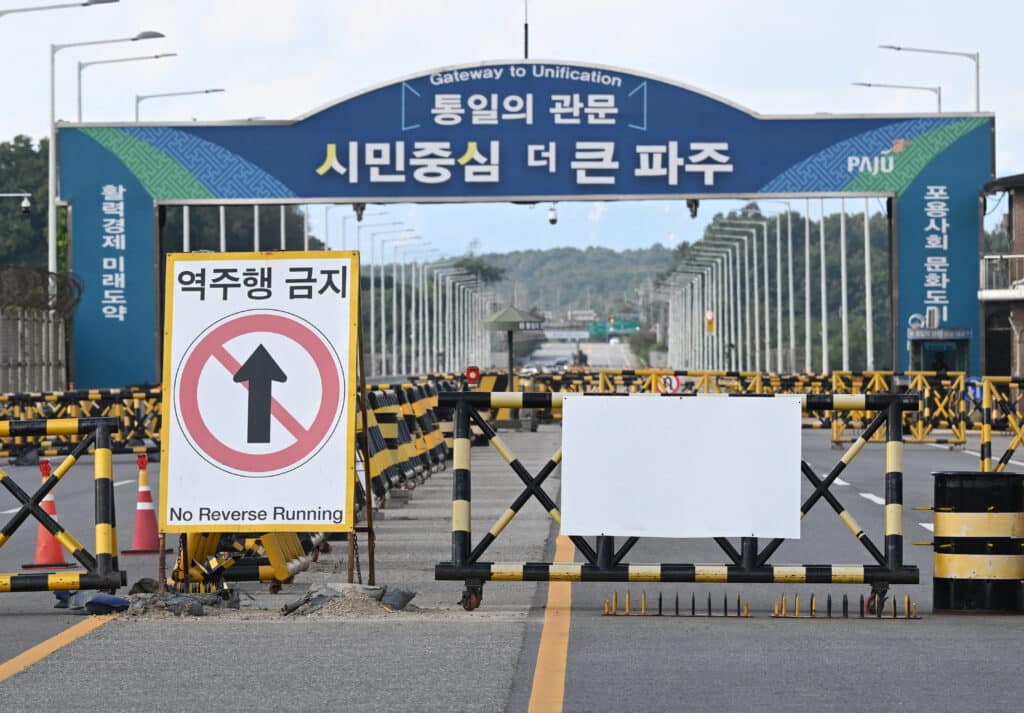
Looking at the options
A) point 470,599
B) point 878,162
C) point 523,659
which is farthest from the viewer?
point 878,162

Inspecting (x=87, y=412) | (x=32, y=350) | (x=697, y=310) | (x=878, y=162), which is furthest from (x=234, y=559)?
(x=697, y=310)

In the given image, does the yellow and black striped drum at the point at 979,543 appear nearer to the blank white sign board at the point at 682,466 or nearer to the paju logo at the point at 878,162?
the blank white sign board at the point at 682,466

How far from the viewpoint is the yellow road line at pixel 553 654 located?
7695 millimetres

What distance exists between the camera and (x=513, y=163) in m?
38.2

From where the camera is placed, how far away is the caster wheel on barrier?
34.7 ft

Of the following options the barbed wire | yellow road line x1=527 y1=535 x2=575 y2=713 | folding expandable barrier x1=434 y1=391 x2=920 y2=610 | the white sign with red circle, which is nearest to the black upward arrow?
the white sign with red circle

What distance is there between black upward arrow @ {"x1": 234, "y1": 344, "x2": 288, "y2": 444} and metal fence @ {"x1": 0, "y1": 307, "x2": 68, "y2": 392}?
27433 mm

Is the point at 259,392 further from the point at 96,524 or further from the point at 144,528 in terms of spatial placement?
the point at 144,528

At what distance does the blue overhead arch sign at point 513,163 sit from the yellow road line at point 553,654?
26.7 metres

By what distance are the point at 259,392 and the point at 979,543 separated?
4170 millimetres

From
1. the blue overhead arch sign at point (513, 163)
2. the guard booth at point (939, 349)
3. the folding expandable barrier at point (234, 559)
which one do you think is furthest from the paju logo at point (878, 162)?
the folding expandable barrier at point (234, 559)

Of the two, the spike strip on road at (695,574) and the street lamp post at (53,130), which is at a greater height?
the street lamp post at (53,130)

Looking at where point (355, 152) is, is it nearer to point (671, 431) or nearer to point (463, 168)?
point (463, 168)

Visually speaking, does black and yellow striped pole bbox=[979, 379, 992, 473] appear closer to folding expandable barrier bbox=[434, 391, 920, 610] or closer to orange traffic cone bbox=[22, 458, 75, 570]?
folding expandable barrier bbox=[434, 391, 920, 610]
